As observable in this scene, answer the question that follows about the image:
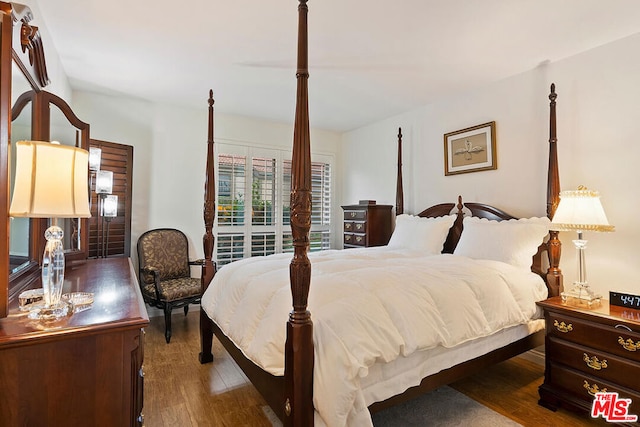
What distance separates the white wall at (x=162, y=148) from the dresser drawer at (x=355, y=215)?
1.88 m

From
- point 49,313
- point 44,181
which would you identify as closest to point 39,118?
point 44,181

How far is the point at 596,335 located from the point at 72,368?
2736 mm

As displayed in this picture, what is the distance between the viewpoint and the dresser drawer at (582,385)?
1.88 m

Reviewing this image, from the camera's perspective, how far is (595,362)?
6.69 feet

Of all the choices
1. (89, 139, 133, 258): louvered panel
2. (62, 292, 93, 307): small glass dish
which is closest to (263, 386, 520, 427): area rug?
(62, 292, 93, 307): small glass dish

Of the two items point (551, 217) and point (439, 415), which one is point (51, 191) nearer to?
point (439, 415)

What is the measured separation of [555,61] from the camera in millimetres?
A: 2863

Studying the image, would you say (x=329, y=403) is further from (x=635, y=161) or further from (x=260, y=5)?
(x=635, y=161)

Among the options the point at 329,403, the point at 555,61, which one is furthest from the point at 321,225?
the point at 329,403

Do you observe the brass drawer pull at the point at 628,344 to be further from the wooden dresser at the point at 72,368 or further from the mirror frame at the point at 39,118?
the mirror frame at the point at 39,118

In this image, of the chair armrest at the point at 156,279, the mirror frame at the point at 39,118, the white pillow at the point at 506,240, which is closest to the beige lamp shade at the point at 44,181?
the mirror frame at the point at 39,118

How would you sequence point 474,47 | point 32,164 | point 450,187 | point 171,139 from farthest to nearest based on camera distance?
point 171,139 → point 450,187 → point 474,47 → point 32,164

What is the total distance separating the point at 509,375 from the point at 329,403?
200 centimetres

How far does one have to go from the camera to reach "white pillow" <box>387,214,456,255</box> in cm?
338
